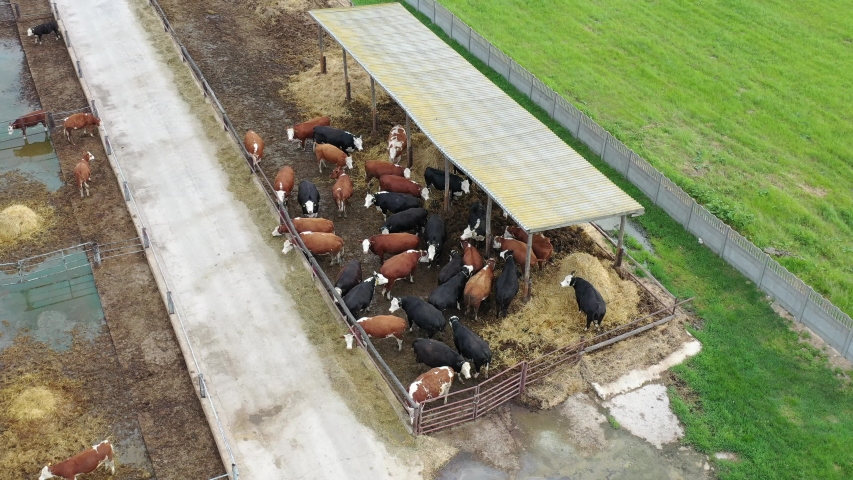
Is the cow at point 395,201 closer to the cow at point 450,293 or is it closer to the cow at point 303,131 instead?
the cow at point 450,293

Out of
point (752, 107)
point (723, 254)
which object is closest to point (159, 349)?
point (723, 254)

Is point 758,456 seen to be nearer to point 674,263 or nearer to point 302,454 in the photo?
point 674,263

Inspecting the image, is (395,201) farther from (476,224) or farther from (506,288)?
(506,288)

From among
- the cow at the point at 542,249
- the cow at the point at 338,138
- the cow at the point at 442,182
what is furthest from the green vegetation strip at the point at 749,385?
the cow at the point at 338,138

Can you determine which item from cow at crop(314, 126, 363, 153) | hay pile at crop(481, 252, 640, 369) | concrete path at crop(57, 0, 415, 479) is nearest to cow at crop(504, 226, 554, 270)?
hay pile at crop(481, 252, 640, 369)

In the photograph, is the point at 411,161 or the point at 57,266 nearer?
the point at 57,266

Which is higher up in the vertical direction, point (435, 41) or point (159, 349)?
point (435, 41)

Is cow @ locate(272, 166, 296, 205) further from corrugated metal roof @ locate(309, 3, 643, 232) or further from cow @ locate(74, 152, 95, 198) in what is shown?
cow @ locate(74, 152, 95, 198)
